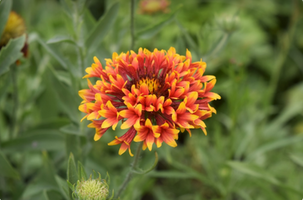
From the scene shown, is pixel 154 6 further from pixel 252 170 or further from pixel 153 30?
pixel 252 170

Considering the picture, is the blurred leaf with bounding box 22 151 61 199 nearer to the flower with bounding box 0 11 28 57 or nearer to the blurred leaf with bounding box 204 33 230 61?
the flower with bounding box 0 11 28 57

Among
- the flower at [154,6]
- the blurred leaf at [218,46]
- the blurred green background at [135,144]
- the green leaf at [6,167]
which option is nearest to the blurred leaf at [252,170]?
the blurred green background at [135,144]

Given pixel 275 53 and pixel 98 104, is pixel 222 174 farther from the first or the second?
pixel 275 53

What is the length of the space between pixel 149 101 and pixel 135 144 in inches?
11.4

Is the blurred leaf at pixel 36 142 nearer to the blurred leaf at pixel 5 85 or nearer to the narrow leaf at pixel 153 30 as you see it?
the blurred leaf at pixel 5 85

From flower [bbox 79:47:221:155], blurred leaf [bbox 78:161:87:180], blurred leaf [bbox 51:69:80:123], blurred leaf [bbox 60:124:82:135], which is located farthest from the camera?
blurred leaf [bbox 51:69:80:123]

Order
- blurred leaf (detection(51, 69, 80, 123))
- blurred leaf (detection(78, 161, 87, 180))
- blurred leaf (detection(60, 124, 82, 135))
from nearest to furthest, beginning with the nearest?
blurred leaf (detection(78, 161, 87, 180)) < blurred leaf (detection(60, 124, 82, 135)) < blurred leaf (detection(51, 69, 80, 123))

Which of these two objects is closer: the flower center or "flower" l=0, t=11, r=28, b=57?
the flower center

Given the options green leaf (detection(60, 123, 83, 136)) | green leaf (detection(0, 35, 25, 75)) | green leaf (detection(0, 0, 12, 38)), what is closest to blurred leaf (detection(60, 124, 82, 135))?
green leaf (detection(60, 123, 83, 136))

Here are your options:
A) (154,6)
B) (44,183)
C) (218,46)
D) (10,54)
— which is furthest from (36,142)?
(154,6)

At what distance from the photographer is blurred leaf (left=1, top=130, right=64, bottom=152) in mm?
1209

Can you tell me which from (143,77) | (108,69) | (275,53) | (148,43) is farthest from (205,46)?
(275,53)

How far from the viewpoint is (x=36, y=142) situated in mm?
1230

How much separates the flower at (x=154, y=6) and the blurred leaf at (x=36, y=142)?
1.06 metres
